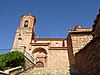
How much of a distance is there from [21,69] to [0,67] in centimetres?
165

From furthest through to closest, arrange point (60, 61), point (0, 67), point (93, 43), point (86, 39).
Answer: point (60, 61) < point (86, 39) < point (0, 67) < point (93, 43)

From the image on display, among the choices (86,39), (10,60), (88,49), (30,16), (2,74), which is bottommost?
(2,74)

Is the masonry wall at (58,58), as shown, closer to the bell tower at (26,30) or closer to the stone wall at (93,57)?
the bell tower at (26,30)

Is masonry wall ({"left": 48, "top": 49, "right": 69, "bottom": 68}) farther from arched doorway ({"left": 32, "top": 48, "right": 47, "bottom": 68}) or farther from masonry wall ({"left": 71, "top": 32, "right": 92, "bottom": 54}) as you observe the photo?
masonry wall ({"left": 71, "top": 32, "right": 92, "bottom": 54})

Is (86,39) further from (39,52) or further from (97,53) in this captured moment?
(39,52)

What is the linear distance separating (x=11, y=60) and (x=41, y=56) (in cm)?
1602

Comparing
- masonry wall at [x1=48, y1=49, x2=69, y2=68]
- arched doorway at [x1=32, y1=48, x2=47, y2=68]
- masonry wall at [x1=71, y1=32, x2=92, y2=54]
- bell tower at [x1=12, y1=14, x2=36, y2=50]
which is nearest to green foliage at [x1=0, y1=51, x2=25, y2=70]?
masonry wall at [x1=71, y1=32, x2=92, y2=54]

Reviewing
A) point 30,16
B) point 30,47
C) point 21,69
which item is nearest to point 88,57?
point 21,69

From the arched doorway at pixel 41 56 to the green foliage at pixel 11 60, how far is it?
15.0 meters

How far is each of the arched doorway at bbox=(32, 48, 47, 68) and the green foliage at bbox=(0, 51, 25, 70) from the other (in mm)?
15038

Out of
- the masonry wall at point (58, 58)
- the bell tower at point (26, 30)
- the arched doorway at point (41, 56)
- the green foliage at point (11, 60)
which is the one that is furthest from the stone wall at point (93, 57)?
the bell tower at point (26, 30)

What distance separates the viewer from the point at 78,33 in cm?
1587

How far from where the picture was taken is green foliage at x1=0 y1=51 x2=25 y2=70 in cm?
991

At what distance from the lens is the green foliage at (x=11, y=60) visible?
9910mm
